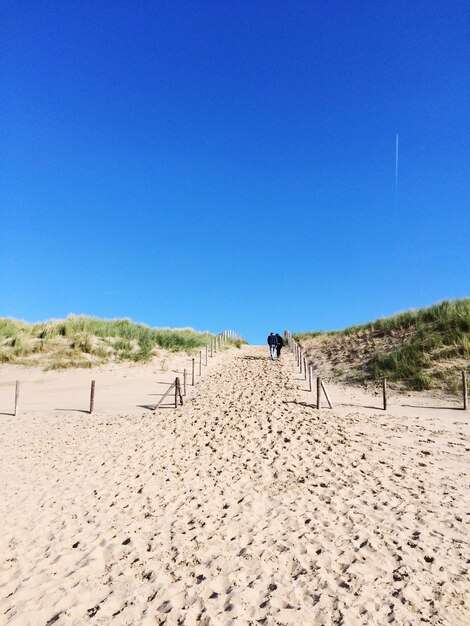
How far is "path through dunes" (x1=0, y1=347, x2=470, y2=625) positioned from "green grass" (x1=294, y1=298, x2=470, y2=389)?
6877 millimetres

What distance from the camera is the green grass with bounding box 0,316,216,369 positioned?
2903cm

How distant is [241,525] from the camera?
25.8 feet

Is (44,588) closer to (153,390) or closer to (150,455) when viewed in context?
(150,455)

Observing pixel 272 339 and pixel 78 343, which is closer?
pixel 78 343

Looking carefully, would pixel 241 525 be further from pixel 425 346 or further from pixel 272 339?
pixel 272 339

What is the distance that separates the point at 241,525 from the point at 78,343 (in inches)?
986

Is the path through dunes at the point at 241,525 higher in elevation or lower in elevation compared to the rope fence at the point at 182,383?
lower

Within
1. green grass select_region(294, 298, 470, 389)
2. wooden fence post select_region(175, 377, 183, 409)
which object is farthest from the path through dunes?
green grass select_region(294, 298, 470, 389)

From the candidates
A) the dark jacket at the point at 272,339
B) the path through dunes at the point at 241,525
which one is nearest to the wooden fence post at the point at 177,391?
the path through dunes at the point at 241,525

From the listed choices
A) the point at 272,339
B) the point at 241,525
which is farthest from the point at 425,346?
the point at 241,525

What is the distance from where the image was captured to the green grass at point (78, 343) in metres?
29.0

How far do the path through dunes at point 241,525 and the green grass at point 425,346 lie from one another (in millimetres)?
6877

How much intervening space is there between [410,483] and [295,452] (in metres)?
3.29

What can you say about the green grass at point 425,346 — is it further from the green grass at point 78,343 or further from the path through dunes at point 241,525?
the green grass at point 78,343
